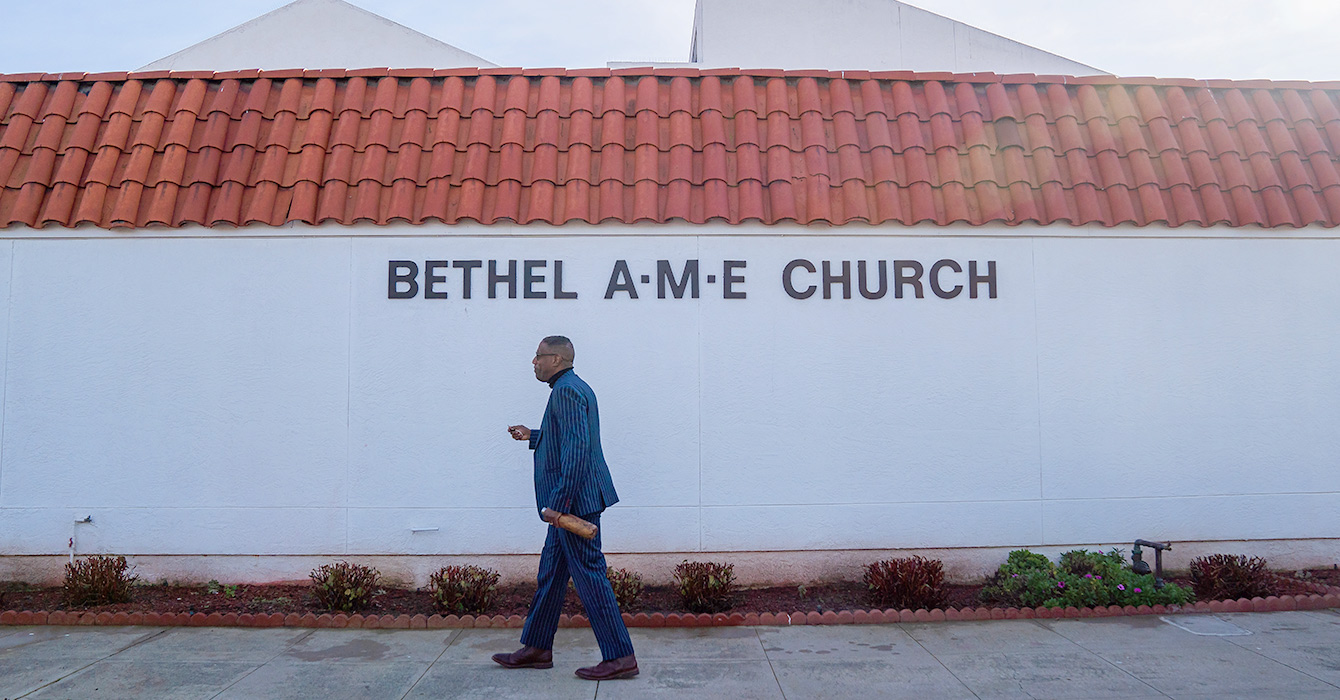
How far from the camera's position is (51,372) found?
7148 millimetres

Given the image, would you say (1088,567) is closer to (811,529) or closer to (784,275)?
(811,529)

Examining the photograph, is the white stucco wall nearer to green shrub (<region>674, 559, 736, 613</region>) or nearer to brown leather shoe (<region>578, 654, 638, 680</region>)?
green shrub (<region>674, 559, 736, 613</region>)

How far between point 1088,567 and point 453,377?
17.7ft

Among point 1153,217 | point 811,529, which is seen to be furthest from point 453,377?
point 1153,217

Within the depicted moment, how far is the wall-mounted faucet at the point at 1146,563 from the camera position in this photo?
21.7ft

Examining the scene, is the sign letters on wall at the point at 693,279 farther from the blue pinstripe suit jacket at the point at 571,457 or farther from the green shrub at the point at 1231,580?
the green shrub at the point at 1231,580

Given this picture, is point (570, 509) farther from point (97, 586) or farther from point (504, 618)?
point (97, 586)

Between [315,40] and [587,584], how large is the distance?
1077 centimetres

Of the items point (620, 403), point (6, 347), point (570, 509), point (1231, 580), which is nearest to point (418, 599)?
point (620, 403)

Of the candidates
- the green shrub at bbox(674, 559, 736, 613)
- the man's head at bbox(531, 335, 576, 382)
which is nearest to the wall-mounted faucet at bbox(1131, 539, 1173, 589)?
the green shrub at bbox(674, 559, 736, 613)

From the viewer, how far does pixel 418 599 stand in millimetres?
6805

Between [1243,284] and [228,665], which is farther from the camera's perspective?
[1243,284]

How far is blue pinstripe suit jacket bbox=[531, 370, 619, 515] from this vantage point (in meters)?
5.00

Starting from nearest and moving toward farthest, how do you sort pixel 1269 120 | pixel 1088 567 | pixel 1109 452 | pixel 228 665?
pixel 228 665
pixel 1088 567
pixel 1109 452
pixel 1269 120
